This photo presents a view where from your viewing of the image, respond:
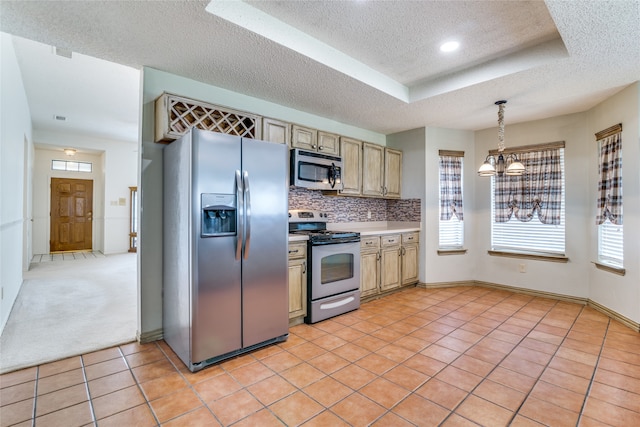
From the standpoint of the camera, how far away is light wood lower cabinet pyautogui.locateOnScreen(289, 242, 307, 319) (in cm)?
323

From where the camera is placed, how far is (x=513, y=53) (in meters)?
2.92

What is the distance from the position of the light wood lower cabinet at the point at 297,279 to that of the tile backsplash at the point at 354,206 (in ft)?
2.83

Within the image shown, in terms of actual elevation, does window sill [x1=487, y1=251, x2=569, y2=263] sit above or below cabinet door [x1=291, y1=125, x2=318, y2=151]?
below

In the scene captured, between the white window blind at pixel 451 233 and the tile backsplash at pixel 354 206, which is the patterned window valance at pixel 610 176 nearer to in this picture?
the white window blind at pixel 451 233

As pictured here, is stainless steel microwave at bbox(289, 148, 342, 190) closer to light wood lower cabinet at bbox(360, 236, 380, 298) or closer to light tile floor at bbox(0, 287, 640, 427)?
light wood lower cabinet at bbox(360, 236, 380, 298)

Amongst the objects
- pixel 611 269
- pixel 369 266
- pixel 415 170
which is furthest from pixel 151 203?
pixel 611 269

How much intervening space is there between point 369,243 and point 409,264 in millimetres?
1003

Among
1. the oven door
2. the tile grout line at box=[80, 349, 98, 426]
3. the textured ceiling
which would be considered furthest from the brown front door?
the oven door

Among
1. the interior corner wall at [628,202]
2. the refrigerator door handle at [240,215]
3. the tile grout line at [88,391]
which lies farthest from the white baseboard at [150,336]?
the interior corner wall at [628,202]

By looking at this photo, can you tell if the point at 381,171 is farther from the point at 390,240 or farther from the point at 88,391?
the point at 88,391

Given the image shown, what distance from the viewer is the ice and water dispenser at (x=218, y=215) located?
2424mm

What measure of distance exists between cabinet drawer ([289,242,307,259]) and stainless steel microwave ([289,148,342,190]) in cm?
72

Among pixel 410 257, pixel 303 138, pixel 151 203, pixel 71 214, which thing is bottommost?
pixel 410 257

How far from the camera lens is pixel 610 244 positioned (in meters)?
3.68
